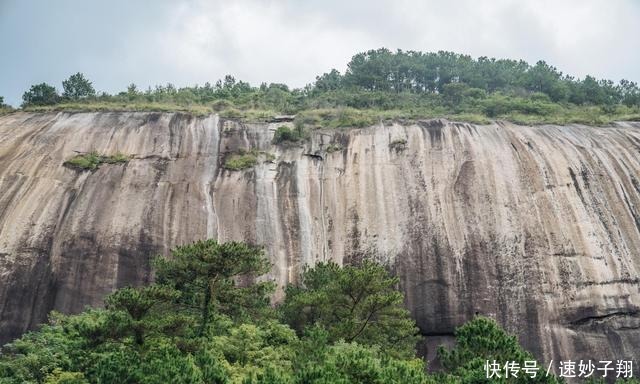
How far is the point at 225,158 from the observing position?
30000 mm

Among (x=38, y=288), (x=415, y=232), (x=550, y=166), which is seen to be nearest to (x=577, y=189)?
(x=550, y=166)

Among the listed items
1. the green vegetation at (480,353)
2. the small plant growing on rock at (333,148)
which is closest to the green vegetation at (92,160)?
the small plant growing on rock at (333,148)

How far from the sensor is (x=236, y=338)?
18.3 metres

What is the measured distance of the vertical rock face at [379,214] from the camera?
23.6 meters

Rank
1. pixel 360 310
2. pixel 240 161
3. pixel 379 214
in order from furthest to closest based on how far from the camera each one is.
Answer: pixel 240 161, pixel 379 214, pixel 360 310

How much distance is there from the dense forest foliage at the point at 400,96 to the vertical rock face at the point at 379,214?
8.35ft

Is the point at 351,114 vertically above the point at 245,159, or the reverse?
the point at 351,114

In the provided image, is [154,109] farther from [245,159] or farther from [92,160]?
[245,159]

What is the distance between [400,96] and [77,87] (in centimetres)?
1934

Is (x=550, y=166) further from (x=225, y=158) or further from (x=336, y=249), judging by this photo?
(x=225, y=158)

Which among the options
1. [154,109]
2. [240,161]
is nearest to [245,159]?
[240,161]

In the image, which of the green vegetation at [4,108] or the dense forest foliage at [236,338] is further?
the green vegetation at [4,108]

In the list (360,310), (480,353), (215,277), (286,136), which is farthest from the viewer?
(286,136)

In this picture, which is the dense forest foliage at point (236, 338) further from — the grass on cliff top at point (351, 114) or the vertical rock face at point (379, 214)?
the grass on cliff top at point (351, 114)
